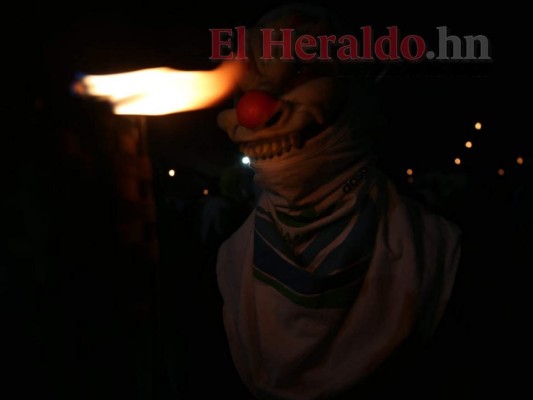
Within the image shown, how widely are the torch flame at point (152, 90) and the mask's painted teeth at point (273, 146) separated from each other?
0.85 ft

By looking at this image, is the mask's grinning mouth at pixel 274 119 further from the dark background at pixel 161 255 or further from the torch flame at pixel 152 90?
the dark background at pixel 161 255

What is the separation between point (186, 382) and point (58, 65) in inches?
50.8

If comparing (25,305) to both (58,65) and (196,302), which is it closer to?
(58,65)

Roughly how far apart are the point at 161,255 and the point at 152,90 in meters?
0.73

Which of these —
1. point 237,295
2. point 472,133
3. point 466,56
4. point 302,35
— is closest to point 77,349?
point 237,295

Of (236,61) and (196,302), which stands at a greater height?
(236,61)

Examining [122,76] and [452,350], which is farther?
[452,350]

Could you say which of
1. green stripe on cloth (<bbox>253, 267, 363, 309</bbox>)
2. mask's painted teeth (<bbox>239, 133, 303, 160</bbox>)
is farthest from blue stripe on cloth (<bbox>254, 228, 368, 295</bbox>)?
mask's painted teeth (<bbox>239, 133, 303, 160</bbox>)

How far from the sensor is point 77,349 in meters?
1.19

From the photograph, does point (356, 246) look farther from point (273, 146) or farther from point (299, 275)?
point (273, 146)

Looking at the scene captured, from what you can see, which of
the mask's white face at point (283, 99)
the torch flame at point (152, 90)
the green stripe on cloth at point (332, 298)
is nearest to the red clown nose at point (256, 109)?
the mask's white face at point (283, 99)

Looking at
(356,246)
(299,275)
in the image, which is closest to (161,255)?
(299,275)

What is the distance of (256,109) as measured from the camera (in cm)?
152

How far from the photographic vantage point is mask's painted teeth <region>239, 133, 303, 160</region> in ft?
5.20
